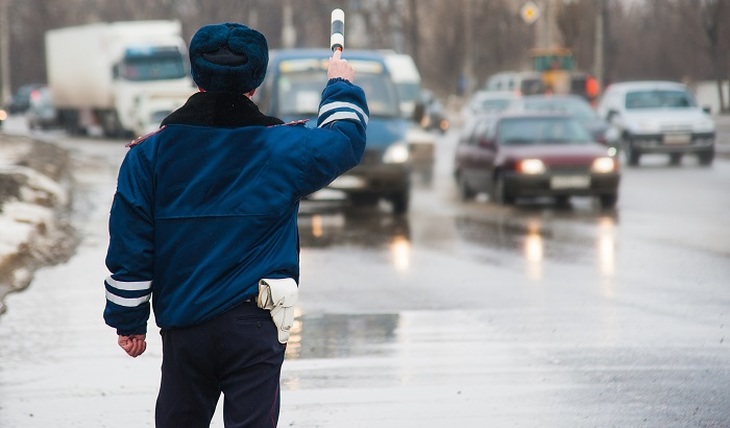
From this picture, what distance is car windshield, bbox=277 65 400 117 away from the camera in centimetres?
2008

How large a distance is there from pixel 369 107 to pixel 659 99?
46.5 feet

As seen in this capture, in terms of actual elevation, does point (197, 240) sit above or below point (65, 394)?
above

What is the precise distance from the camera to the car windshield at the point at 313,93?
20078 millimetres

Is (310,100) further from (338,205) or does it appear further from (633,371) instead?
(633,371)

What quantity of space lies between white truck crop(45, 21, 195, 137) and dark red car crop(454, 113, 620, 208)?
19.7m

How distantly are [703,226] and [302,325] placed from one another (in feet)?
28.2

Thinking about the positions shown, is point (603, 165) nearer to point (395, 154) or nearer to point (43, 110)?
point (395, 154)

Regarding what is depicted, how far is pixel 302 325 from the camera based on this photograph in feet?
32.0

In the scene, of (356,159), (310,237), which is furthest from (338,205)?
(356,159)

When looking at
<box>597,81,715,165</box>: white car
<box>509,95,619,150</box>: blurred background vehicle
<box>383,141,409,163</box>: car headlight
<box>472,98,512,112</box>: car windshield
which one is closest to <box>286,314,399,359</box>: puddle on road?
<box>383,141,409,163</box>: car headlight

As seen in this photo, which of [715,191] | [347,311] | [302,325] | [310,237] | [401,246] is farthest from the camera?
[715,191]

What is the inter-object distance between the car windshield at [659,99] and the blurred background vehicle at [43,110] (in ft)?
101

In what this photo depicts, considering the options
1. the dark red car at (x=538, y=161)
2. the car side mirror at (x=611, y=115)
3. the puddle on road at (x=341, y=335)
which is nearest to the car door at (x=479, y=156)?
the dark red car at (x=538, y=161)

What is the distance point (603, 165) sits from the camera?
65.6ft
